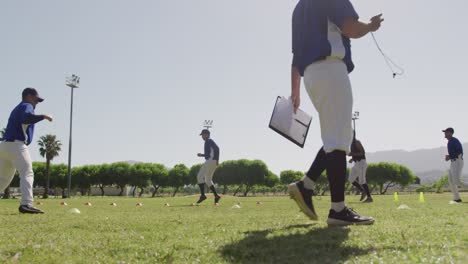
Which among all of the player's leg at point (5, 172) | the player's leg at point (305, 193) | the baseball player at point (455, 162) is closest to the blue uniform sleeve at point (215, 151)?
the player's leg at point (5, 172)

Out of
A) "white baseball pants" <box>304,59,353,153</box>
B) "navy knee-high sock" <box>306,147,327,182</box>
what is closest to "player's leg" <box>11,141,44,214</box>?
"navy knee-high sock" <box>306,147,327,182</box>

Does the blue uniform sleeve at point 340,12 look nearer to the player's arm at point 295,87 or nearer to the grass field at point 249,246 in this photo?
the player's arm at point 295,87

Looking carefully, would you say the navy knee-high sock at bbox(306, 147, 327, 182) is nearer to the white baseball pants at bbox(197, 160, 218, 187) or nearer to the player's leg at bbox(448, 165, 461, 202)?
the white baseball pants at bbox(197, 160, 218, 187)

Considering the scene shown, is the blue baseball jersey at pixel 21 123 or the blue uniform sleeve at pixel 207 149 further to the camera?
the blue uniform sleeve at pixel 207 149

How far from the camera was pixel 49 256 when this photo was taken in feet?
9.67

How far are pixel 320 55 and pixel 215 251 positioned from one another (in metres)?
2.45

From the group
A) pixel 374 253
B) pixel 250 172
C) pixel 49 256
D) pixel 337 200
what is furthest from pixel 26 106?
pixel 250 172

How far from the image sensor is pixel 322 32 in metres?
4.47

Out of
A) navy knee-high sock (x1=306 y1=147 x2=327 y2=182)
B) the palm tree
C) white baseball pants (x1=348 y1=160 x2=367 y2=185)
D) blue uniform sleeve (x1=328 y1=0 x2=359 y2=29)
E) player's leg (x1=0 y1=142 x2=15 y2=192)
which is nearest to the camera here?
blue uniform sleeve (x1=328 y1=0 x2=359 y2=29)

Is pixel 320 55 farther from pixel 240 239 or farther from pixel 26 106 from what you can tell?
pixel 26 106

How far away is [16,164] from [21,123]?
84 centimetres

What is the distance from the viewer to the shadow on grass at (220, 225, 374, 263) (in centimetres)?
273

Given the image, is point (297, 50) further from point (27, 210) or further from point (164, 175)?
point (164, 175)

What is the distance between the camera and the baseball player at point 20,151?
26.3 ft
